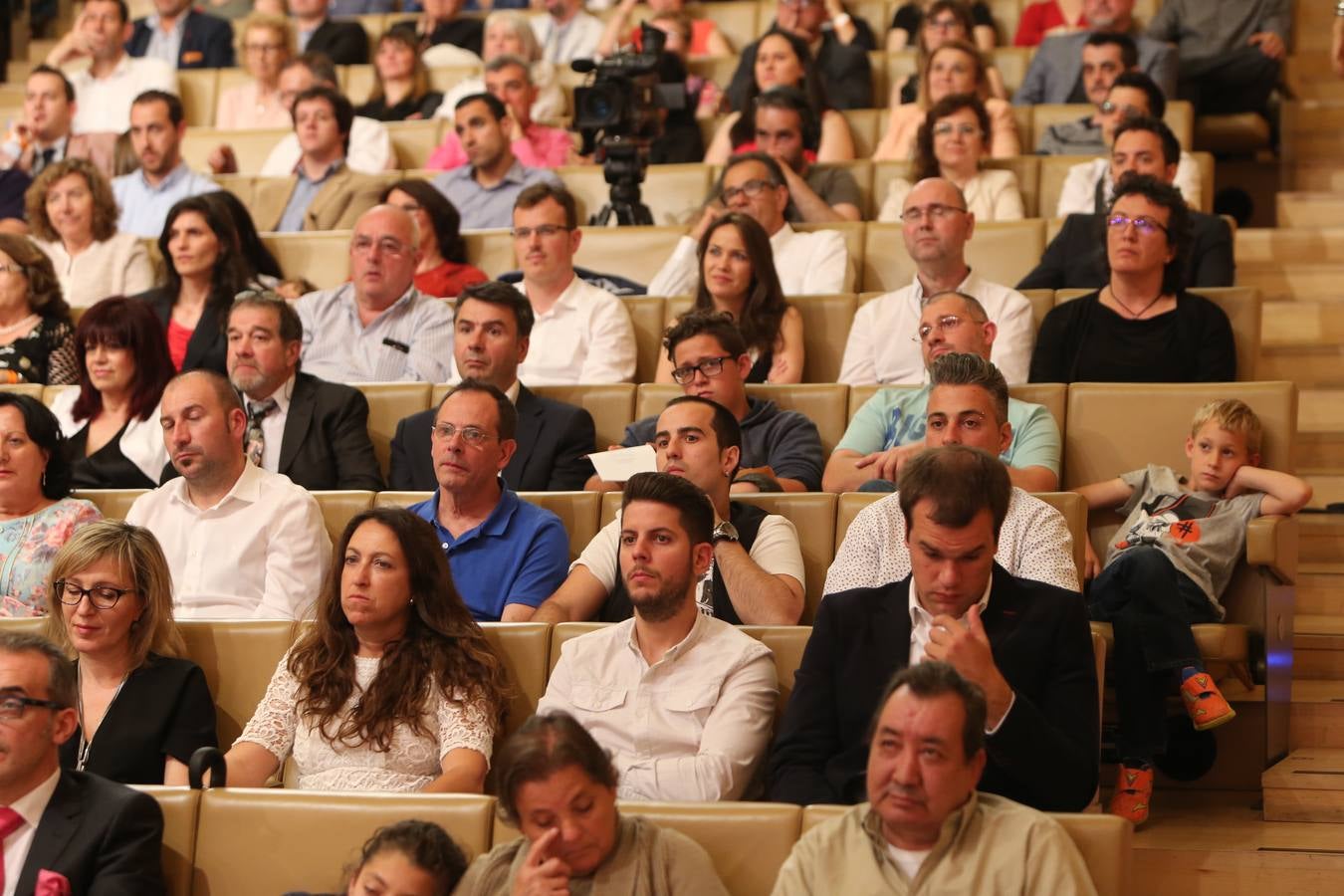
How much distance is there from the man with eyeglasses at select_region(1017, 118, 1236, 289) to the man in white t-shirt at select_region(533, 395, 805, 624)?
1434 mm

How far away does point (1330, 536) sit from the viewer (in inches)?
146

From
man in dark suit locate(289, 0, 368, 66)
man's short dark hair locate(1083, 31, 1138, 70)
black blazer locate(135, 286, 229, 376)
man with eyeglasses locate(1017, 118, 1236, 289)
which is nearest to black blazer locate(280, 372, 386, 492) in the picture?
black blazer locate(135, 286, 229, 376)

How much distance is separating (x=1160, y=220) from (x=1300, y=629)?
84 cm

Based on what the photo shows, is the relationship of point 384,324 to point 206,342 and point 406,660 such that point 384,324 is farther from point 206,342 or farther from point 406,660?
point 406,660

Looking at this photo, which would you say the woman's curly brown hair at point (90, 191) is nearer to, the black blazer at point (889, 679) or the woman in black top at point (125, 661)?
the woman in black top at point (125, 661)

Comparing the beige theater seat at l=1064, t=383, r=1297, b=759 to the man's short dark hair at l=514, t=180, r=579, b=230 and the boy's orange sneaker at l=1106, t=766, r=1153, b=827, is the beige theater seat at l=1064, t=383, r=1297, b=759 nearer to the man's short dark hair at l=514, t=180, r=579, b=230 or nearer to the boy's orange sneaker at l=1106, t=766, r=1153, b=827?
the boy's orange sneaker at l=1106, t=766, r=1153, b=827

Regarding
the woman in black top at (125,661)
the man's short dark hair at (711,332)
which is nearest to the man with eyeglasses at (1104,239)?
the man's short dark hair at (711,332)

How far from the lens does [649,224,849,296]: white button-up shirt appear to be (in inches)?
173

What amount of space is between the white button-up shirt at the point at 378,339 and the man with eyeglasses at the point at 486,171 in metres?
0.84

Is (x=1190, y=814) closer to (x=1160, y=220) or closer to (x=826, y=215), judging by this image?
(x=1160, y=220)

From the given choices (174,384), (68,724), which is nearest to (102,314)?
(174,384)

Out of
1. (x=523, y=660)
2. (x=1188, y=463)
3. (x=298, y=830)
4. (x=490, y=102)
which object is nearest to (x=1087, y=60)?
(x=490, y=102)

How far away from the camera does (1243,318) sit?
3.84 metres

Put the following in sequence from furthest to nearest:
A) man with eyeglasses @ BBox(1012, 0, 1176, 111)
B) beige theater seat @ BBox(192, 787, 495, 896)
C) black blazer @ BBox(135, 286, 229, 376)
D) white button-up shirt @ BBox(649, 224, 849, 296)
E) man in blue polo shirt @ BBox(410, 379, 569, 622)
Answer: man with eyeglasses @ BBox(1012, 0, 1176, 111) < white button-up shirt @ BBox(649, 224, 849, 296) < black blazer @ BBox(135, 286, 229, 376) < man in blue polo shirt @ BBox(410, 379, 569, 622) < beige theater seat @ BBox(192, 787, 495, 896)
